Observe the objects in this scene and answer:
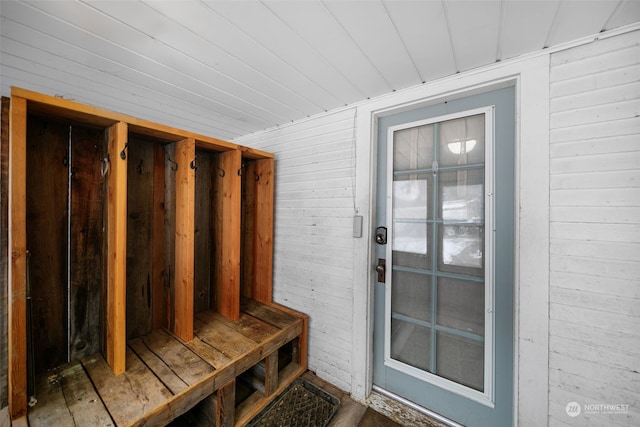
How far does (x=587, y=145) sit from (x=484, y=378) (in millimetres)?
1422

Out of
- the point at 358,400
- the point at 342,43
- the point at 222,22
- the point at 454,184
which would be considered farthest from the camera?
the point at 358,400

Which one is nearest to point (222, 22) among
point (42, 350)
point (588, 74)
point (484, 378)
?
point (588, 74)

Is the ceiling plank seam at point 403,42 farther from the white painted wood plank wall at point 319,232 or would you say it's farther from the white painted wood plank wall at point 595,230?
the white painted wood plank wall at point 595,230

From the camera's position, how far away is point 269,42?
1.20m

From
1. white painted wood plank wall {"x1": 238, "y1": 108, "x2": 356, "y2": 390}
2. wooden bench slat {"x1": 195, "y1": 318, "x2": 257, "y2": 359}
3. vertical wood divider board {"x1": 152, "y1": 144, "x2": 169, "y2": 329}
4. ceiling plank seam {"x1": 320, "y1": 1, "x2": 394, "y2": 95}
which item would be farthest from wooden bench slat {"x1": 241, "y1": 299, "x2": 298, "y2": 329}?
ceiling plank seam {"x1": 320, "y1": 1, "x2": 394, "y2": 95}

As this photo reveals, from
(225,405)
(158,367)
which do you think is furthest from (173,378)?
(225,405)

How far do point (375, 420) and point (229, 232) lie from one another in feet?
5.59

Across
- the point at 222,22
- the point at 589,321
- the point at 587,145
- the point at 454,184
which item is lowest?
the point at 589,321

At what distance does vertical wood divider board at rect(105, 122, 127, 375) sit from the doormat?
0.95m

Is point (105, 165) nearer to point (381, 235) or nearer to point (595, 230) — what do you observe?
point (381, 235)

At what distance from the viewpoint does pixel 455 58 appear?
132cm

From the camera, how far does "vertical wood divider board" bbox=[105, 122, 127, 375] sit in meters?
1.28

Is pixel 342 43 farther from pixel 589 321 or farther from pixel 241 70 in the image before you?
pixel 589 321

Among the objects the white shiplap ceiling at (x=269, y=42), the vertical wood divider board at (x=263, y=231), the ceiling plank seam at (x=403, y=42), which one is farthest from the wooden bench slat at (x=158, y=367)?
the ceiling plank seam at (x=403, y=42)
